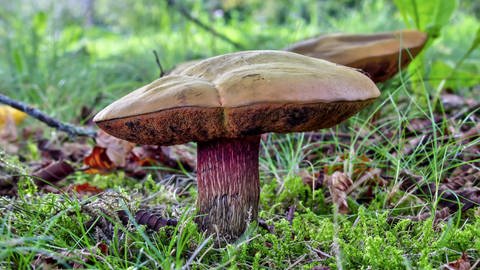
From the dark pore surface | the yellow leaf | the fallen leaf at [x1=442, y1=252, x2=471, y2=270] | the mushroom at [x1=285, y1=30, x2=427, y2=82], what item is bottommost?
the yellow leaf

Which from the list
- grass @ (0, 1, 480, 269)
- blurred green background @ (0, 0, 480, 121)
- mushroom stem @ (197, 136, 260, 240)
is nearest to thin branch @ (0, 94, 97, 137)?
grass @ (0, 1, 480, 269)

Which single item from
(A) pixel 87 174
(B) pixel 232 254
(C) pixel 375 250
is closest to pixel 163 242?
(B) pixel 232 254

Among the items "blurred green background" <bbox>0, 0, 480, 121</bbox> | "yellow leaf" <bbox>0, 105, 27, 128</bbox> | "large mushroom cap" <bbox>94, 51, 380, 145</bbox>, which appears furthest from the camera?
"yellow leaf" <bbox>0, 105, 27, 128</bbox>

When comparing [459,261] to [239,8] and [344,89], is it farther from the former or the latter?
[239,8]

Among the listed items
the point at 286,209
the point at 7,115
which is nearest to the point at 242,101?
the point at 286,209

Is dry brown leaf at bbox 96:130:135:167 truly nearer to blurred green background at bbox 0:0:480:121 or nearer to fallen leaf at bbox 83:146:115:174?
fallen leaf at bbox 83:146:115:174

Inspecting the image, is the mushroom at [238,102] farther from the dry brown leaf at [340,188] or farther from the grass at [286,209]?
the dry brown leaf at [340,188]
